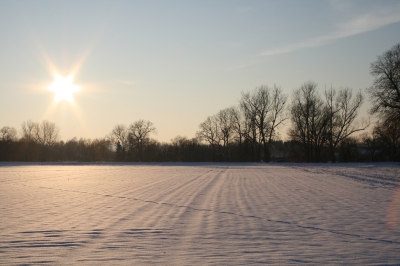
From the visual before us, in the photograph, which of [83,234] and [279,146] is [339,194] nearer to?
[83,234]

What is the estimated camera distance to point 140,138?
93188 millimetres

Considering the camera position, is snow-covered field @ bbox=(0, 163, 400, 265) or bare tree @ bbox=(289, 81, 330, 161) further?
bare tree @ bbox=(289, 81, 330, 161)

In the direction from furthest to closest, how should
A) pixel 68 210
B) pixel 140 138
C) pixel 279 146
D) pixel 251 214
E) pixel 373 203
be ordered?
pixel 140 138, pixel 279 146, pixel 373 203, pixel 68 210, pixel 251 214

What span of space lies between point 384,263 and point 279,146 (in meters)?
65.6

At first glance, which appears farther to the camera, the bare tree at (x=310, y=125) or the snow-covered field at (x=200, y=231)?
the bare tree at (x=310, y=125)

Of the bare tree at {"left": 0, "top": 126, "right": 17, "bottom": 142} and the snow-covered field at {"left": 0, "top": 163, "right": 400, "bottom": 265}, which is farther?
the bare tree at {"left": 0, "top": 126, "right": 17, "bottom": 142}

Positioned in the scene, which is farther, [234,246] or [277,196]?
[277,196]

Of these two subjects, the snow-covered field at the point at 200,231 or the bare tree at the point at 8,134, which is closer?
the snow-covered field at the point at 200,231

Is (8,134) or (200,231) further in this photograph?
(8,134)

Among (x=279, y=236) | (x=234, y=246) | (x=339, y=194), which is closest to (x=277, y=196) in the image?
(x=339, y=194)

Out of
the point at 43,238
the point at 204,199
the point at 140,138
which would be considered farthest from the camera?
the point at 140,138

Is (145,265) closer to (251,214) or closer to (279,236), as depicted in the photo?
(279,236)

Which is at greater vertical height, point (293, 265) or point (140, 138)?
point (140, 138)

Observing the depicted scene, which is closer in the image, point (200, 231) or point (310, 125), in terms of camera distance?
point (200, 231)
